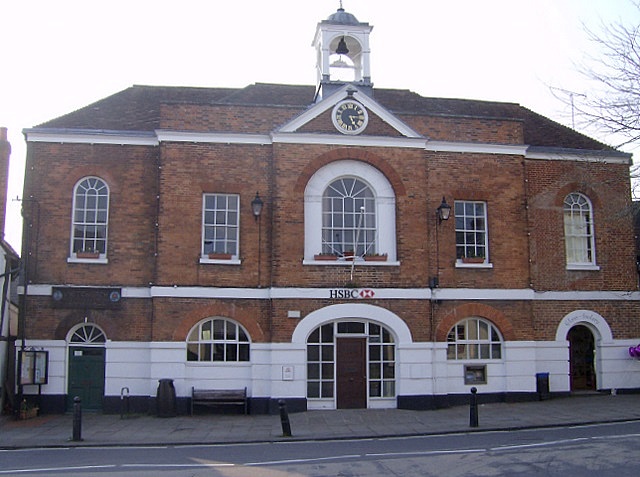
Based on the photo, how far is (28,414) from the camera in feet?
64.7

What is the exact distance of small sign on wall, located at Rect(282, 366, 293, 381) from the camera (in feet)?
66.6

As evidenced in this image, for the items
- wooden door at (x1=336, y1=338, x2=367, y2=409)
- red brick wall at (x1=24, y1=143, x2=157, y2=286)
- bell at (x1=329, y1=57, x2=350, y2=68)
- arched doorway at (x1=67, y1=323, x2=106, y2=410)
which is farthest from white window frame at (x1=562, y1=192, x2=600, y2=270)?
arched doorway at (x1=67, y1=323, x2=106, y2=410)

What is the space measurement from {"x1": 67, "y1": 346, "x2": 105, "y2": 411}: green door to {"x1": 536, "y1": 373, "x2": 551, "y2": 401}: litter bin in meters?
12.7

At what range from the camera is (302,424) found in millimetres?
18359

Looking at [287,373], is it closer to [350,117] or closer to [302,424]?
[302,424]

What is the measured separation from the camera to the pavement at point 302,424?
16.5 meters

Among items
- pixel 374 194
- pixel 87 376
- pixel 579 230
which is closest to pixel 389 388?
pixel 374 194

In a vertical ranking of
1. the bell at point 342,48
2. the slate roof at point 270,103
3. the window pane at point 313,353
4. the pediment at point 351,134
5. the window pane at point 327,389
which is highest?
the bell at point 342,48

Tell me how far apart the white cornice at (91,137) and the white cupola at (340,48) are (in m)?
5.50

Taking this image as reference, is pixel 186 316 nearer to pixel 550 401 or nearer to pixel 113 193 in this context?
pixel 113 193

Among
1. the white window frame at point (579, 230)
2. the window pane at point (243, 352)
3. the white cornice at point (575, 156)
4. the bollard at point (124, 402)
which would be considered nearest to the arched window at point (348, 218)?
the window pane at point (243, 352)

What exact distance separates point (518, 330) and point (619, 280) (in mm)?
4283

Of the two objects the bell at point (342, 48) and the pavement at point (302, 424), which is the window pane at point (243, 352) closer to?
the pavement at point (302, 424)

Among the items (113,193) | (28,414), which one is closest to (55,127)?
(113,193)
